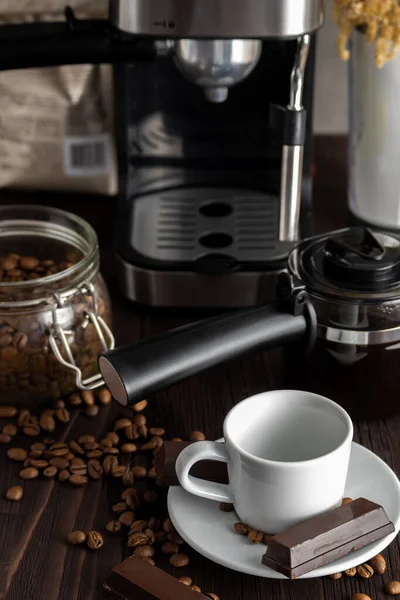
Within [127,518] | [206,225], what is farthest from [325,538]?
[206,225]

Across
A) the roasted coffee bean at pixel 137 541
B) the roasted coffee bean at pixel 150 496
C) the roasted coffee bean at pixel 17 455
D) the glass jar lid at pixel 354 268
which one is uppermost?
the glass jar lid at pixel 354 268

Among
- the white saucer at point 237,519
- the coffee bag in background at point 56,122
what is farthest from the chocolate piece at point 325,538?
the coffee bag in background at point 56,122

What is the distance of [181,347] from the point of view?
63cm

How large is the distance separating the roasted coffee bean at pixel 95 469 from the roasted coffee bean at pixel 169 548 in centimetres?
10

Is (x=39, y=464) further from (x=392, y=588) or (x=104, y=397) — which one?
(x=392, y=588)

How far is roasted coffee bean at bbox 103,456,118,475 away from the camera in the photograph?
0.67 m

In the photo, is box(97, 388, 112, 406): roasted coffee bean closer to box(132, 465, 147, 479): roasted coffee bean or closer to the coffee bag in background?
box(132, 465, 147, 479): roasted coffee bean

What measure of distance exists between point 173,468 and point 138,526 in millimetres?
47

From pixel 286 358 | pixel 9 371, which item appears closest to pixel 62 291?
pixel 9 371

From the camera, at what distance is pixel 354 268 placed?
0.67 m

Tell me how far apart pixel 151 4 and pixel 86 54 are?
0.09 metres

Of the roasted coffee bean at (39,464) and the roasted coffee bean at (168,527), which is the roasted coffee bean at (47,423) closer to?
the roasted coffee bean at (39,464)

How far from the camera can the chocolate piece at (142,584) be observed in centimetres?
53

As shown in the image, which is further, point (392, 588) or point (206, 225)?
point (206, 225)
